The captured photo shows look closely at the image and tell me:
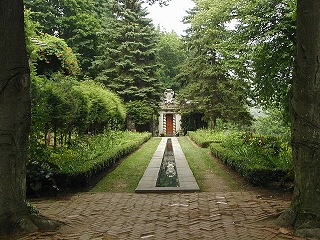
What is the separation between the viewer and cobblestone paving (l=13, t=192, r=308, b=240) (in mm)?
4441

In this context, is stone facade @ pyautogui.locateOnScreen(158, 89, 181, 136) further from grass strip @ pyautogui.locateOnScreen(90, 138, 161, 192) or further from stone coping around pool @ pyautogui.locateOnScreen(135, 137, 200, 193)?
stone coping around pool @ pyautogui.locateOnScreen(135, 137, 200, 193)

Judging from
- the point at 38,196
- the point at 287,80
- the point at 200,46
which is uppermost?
the point at 200,46

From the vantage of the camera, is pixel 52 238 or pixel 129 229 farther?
pixel 129 229

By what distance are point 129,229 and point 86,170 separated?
3.90m

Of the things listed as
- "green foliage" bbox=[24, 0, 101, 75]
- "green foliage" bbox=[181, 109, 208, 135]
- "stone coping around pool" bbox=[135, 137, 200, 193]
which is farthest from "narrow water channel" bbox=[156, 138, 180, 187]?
"green foliage" bbox=[181, 109, 208, 135]

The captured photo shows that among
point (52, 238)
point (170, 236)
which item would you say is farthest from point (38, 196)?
point (170, 236)

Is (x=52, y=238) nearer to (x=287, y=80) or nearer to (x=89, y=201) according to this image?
(x=89, y=201)

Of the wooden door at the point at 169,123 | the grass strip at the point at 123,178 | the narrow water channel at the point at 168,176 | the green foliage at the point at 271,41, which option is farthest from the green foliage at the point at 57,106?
the wooden door at the point at 169,123

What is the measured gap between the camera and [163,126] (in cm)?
4050

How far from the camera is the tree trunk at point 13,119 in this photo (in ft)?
14.2

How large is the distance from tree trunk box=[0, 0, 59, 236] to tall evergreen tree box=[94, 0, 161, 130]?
25.5 meters

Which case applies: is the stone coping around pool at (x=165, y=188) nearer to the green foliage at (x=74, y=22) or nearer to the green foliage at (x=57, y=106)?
the green foliage at (x=57, y=106)

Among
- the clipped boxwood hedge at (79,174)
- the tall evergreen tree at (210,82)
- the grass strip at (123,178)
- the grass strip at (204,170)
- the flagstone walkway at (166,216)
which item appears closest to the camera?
the flagstone walkway at (166,216)

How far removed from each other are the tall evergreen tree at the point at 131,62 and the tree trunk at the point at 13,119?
25468 millimetres
